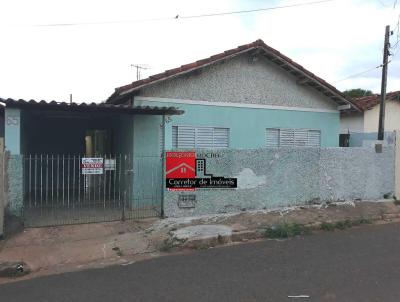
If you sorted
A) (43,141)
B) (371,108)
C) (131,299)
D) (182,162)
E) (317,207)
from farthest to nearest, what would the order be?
(371,108), (43,141), (317,207), (182,162), (131,299)

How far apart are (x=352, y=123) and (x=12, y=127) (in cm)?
1595

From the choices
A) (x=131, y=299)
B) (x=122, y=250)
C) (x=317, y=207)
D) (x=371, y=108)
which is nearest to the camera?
(x=131, y=299)

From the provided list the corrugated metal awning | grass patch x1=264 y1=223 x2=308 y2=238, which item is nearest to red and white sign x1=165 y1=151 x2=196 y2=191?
the corrugated metal awning

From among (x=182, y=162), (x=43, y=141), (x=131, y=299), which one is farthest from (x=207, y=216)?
(x=43, y=141)

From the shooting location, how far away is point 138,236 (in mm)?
8602

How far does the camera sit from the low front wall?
33.8ft

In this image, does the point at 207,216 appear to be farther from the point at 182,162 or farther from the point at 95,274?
the point at 95,274

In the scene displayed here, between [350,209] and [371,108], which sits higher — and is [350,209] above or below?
below

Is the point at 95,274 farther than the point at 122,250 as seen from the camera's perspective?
No

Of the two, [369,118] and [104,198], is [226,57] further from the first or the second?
[369,118]

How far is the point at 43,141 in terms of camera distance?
1583 cm

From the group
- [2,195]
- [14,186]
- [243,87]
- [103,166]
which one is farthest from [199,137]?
[2,195]

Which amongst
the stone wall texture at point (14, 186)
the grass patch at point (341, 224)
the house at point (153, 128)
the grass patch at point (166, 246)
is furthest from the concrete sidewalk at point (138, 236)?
the house at point (153, 128)

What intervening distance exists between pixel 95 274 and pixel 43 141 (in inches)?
410
